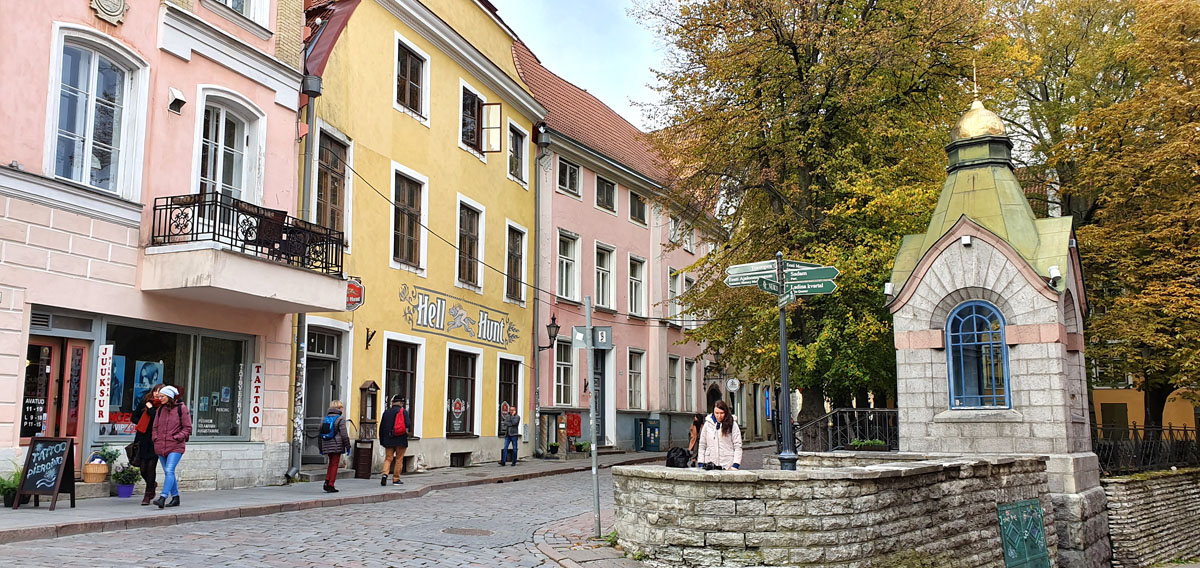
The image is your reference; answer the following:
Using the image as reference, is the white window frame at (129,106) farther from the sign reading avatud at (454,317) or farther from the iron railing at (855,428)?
the iron railing at (855,428)

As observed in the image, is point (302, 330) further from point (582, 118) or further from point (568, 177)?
point (582, 118)

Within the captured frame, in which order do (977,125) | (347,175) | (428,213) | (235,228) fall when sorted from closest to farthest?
(235,228)
(977,125)
(347,175)
(428,213)

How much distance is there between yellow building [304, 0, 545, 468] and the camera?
19219mm

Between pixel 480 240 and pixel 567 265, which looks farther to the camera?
pixel 567 265

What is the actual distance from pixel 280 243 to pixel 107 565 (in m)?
7.79

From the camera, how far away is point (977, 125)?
1711 cm

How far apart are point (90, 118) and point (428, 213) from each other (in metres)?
9.23

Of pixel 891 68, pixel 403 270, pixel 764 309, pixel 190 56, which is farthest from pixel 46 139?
pixel 891 68

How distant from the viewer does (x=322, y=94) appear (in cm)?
1848

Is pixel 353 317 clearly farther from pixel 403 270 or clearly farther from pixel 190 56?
pixel 190 56

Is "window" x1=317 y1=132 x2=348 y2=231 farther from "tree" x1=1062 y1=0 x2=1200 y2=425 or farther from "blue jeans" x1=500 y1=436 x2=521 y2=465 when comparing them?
"tree" x1=1062 y1=0 x2=1200 y2=425

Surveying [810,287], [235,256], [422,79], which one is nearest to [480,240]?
[422,79]

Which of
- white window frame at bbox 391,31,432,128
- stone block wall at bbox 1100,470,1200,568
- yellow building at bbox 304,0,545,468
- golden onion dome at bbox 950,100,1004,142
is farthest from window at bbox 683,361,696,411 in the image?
golden onion dome at bbox 950,100,1004,142

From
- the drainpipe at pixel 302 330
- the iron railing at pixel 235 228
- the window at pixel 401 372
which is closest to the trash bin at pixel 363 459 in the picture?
the drainpipe at pixel 302 330
